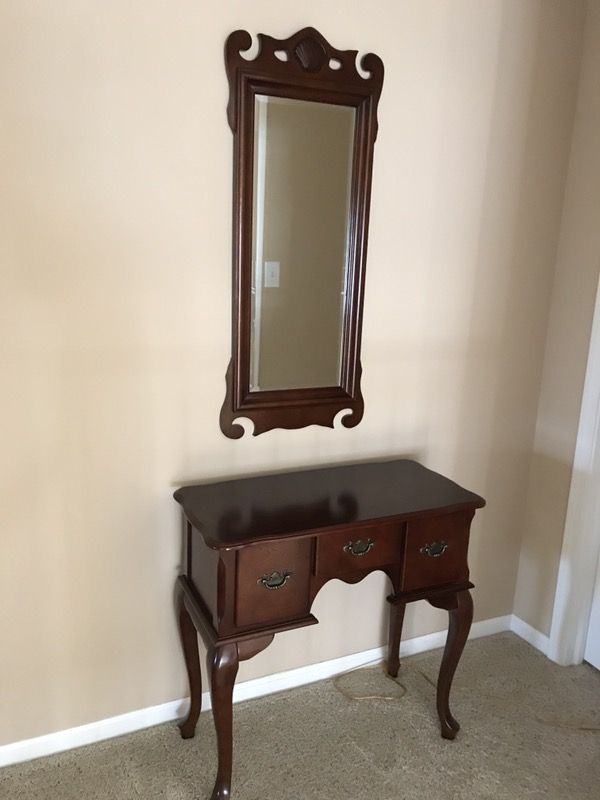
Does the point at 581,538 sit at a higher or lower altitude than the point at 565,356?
lower

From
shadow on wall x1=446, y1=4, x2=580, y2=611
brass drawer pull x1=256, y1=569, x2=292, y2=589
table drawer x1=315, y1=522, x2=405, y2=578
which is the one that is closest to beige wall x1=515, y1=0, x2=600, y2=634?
shadow on wall x1=446, y1=4, x2=580, y2=611

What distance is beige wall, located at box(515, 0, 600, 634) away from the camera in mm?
2328

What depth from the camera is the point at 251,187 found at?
1907mm

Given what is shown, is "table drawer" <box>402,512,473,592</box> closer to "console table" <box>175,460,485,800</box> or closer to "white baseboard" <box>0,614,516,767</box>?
"console table" <box>175,460,485,800</box>

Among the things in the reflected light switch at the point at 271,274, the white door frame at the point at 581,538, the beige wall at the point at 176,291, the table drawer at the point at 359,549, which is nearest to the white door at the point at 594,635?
the white door frame at the point at 581,538

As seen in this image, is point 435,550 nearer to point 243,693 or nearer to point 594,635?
point 243,693

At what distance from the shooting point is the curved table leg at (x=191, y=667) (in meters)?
2.02

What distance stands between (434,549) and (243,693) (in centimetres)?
83

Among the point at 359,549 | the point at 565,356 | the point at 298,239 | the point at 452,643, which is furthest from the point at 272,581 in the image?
Answer: the point at 565,356

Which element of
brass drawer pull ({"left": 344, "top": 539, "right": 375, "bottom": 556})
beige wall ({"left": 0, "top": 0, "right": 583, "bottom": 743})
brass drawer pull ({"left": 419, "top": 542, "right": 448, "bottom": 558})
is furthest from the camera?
brass drawer pull ({"left": 419, "top": 542, "right": 448, "bottom": 558})

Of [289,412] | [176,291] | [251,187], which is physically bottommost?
[289,412]

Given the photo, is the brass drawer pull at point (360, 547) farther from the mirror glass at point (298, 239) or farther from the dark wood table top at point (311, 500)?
the mirror glass at point (298, 239)

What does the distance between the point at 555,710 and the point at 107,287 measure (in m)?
1.96

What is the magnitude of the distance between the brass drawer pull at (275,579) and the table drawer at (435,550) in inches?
14.4
